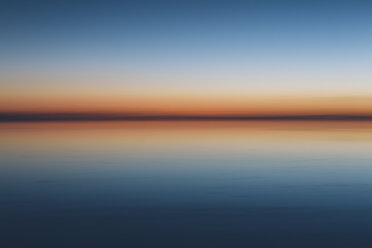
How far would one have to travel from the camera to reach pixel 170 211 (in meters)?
13.1

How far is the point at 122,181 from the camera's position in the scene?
18.7 m

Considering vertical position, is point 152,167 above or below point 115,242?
above

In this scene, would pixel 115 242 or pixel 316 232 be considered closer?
pixel 115 242

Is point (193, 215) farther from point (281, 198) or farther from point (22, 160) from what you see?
point (22, 160)

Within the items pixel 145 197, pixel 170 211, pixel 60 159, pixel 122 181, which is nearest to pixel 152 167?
pixel 122 181

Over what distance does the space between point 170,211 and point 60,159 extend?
50.7 ft

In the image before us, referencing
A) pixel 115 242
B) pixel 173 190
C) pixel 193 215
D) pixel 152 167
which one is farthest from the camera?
pixel 152 167

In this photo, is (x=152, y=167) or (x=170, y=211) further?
(x=152, y=167)

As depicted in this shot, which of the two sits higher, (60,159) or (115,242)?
(60,159)

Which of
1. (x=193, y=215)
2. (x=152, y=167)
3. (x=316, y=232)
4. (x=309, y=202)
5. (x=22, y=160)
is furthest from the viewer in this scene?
(x=22, y=160)

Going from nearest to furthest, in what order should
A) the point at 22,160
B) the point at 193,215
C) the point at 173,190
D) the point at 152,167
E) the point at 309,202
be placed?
the point at 193,215, the point at 309,202, the point at 173,190, the point at 152,167, the point at 22,160

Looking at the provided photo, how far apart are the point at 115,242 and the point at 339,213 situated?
6.54 m

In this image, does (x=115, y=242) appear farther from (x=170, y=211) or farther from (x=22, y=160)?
(x=22, y=160)

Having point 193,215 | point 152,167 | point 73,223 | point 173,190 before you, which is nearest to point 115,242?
point 73,223
